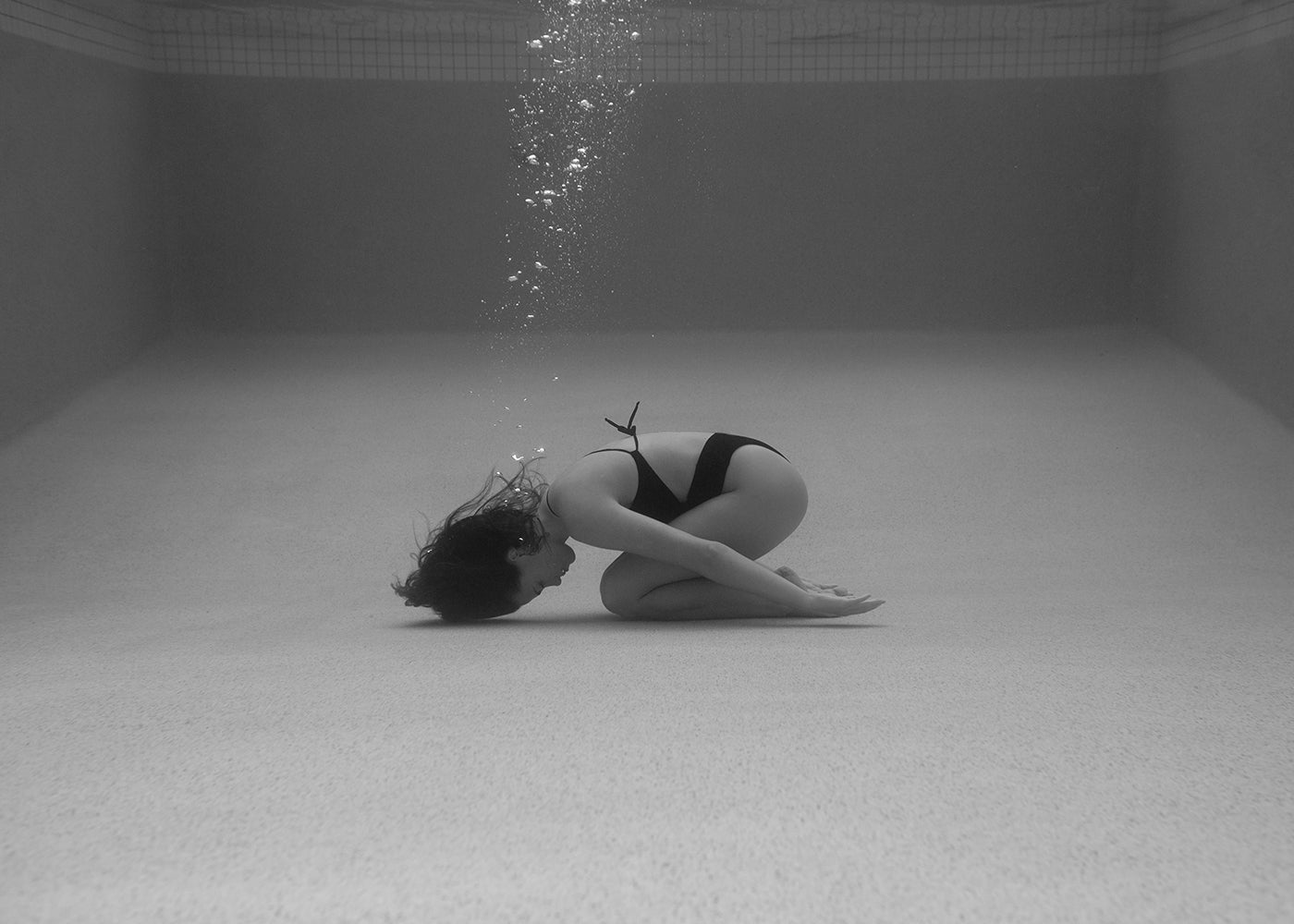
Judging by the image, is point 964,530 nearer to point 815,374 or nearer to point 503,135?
point 815,374

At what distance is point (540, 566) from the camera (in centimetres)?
250

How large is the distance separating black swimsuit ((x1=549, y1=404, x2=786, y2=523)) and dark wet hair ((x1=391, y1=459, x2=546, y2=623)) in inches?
9.2

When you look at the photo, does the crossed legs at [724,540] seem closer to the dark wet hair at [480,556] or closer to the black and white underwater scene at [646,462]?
the black and white underwater scene at [646,462]

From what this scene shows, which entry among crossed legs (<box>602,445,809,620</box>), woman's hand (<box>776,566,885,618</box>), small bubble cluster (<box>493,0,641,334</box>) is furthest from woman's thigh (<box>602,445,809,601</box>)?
small bubble cluster (<box>493,0,641,334</box>)

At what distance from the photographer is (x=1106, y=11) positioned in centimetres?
662

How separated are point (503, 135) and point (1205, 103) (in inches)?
159

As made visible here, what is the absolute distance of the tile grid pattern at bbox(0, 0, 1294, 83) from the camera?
668cm

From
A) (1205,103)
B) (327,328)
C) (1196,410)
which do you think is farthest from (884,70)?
(327,328)

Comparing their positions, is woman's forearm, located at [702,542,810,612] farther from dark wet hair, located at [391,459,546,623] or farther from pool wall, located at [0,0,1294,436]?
pool wall, located at [0,0,1294,436]

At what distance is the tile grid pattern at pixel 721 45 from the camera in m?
6.68

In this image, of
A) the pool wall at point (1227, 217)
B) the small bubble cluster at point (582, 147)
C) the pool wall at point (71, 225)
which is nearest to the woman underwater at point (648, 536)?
the pool wall at point (71, 225)

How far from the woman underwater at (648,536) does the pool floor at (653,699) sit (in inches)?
3.5

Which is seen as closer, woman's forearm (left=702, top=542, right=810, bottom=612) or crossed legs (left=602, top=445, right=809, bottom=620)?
woman's forearm (left=702, top=542, right=810, bottom=612)

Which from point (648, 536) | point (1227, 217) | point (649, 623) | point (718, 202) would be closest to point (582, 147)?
point (718, 202)
